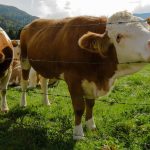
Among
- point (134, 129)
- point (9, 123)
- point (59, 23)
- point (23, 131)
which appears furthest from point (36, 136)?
point (59, 23)

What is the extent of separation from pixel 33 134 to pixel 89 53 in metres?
1.90

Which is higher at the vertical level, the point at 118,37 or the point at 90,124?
the point at 118,37

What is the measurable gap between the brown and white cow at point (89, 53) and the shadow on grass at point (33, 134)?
36 centimetres

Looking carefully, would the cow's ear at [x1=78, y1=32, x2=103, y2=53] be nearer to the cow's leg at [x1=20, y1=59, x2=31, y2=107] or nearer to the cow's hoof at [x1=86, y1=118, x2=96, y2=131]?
the cow's hoof at [x1=86, y1=118, x2=96, y2=131]

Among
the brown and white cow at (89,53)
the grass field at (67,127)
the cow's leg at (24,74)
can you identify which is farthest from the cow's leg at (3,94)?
the brown and white cow at (89,53)

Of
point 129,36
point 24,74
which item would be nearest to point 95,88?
point 129,36

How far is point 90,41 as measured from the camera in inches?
235

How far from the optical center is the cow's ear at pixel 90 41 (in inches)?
234

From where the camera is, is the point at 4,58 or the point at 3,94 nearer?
the point at 4,58

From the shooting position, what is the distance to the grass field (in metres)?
6.45

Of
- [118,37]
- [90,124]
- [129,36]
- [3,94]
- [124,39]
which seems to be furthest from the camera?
[3,94]

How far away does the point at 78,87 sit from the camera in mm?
6609

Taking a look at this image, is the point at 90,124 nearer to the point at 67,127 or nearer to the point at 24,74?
the point at 67,127

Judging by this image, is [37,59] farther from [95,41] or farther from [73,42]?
[95,41]
